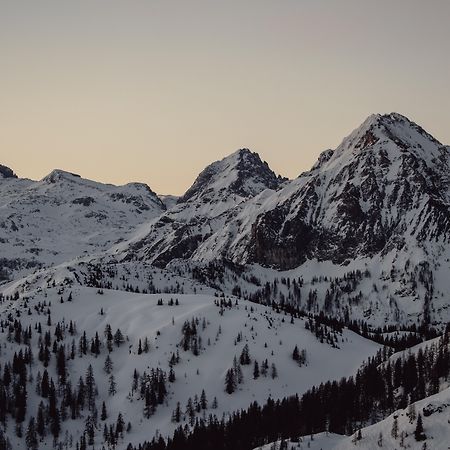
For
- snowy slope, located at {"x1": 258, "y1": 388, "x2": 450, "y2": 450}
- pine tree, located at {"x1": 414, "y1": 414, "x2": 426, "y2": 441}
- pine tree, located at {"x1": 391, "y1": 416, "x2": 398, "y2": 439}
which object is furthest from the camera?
pine tree, located at {"x1": 391, "y1": 416, "x2": 398, "y2": 439}

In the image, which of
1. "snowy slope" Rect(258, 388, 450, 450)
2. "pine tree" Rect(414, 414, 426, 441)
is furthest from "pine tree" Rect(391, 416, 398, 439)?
"pine tree" Rect(414, 414, 426, 441)

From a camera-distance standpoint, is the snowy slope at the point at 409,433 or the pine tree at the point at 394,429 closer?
the snowy slope at the point at 409,433

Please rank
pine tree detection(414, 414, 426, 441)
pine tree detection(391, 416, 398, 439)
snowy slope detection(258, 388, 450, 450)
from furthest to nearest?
1. pine tree detection(391, 416, 398, 439)
2. pine tree detection(414, 414, 426, 441)
3. snowy slope detection(258, 388, 450, 450)

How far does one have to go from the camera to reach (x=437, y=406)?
13412cm

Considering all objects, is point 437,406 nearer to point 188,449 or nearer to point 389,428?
point 389,428

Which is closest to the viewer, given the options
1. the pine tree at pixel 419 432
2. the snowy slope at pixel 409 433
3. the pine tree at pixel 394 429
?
the snowy slope at pixel 409 433

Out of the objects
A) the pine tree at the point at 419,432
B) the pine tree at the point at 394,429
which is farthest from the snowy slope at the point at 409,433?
the pine tree at the point at 419,432

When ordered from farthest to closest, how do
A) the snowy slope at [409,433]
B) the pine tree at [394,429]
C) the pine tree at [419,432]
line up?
the pine tree at [394,429] < the pine tree at [419,432] < the snowy slope at [409,433]

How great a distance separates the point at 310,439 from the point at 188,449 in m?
59.3

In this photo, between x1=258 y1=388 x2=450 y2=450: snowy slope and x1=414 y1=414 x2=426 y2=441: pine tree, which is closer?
x1=258 y1=388 x2=450 y2=450: snowy slope

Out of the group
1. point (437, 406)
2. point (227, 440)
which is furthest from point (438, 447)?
point (227, 440)

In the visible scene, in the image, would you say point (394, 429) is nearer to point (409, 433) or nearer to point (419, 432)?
point (409, 433)

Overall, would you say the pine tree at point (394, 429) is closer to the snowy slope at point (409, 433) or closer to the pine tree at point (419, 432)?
the snowy slope at point (409, 433)

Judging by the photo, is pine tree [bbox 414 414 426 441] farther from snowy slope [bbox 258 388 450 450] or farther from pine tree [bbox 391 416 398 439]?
pine tree [bbox 391 416 398 439]
